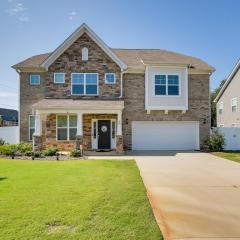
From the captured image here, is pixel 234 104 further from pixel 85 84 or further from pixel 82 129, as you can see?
pixel 82 129

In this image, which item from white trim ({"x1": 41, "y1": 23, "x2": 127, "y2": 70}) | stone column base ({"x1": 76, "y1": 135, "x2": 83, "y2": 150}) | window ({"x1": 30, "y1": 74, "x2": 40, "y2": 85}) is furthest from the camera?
window ({"x1": 30, "y1": 74, "x2": 40, "y2": 85})

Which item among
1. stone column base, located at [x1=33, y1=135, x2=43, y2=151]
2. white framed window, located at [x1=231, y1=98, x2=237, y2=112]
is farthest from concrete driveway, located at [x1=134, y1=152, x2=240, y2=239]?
white framed window, located at [x1=231, y1=98, x2=237, y2=112]

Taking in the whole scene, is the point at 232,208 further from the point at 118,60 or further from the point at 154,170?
the point at 118,60

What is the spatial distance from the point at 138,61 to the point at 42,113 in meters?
8.85

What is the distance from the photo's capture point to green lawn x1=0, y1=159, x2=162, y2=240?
5704 mm

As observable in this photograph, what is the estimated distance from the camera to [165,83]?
23562 mm

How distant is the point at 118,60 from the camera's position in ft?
76.1

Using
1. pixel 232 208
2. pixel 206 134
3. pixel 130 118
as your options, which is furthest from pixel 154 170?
pixel 206 134

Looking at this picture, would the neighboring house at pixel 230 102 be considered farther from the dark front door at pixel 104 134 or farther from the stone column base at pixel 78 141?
the stone column base at pixel 78 141

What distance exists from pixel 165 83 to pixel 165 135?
4067 millimetres

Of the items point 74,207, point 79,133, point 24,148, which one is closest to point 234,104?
point 79,133

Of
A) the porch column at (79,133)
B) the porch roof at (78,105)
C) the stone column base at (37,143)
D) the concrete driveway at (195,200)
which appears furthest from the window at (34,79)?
the concrete driveway at (195,200)

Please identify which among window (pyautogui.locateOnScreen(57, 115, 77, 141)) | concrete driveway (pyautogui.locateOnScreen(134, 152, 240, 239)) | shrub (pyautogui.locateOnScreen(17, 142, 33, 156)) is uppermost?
window (pyautogui.locateOnScreen(57, 115, 77, 141))

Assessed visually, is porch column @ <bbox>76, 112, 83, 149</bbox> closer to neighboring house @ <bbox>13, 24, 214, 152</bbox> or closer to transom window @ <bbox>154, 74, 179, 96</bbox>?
neighboring house @ <bbox>13, 24, 214, 152</bbox>
